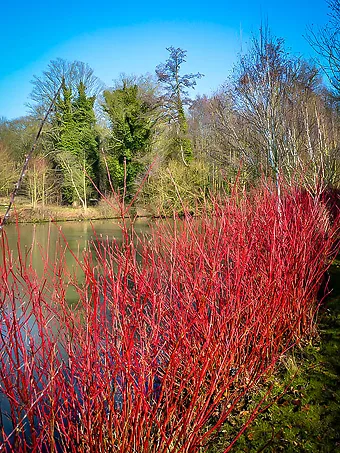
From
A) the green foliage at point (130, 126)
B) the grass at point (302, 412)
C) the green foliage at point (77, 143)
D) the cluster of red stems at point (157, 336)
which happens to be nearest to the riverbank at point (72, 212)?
the green foliage at point (77, 143)

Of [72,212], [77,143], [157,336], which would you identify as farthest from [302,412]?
[77,143]

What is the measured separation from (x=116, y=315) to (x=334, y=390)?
2339 mm

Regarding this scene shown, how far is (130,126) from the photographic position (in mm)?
25656

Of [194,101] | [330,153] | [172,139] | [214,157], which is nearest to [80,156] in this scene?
[172,139]

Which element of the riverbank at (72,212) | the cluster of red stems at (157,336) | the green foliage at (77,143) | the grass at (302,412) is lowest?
the grass at (302,412)

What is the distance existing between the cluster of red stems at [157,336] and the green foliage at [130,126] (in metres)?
22.1

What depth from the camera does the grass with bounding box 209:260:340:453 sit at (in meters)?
2.61

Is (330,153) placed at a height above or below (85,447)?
above

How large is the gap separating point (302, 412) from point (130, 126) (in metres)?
24.5

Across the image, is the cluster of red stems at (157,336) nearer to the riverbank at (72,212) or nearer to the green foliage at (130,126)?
the riverbank at (72,212)

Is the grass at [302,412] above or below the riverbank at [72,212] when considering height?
below

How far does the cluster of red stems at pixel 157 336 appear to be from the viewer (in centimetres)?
181

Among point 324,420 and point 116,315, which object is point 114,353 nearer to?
point 116,315

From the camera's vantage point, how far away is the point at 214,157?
59.8ft
